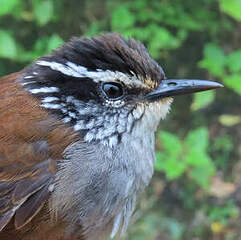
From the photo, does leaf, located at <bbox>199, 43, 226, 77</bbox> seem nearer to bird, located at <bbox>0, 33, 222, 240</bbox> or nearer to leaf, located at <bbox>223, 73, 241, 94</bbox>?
leaf, located at <bbox>223, 73, 241, 94</bbox>

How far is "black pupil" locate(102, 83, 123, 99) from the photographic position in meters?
2.82

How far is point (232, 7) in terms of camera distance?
4633 mm

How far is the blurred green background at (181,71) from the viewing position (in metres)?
4.77

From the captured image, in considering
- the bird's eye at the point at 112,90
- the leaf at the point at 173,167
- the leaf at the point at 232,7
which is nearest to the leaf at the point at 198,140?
the leaf at the point at 173,167

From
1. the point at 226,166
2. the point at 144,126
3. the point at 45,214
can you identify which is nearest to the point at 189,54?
the point at 226,166

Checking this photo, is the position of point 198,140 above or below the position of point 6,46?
below

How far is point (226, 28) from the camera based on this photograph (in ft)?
18.6

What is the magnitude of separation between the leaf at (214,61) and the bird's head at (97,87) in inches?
79.9

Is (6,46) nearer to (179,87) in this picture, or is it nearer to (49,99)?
(49,99)

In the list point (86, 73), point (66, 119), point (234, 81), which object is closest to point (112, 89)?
point (86, 73)

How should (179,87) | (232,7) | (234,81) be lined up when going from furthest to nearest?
(234,81) → (232,7) → (179,87)

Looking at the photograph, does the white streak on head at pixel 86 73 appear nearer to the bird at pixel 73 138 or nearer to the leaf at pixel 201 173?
the bird at pixel 73 138

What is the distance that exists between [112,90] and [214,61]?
2.31 metres

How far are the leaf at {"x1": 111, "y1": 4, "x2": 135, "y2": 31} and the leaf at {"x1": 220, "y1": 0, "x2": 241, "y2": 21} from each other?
2.77 ft
